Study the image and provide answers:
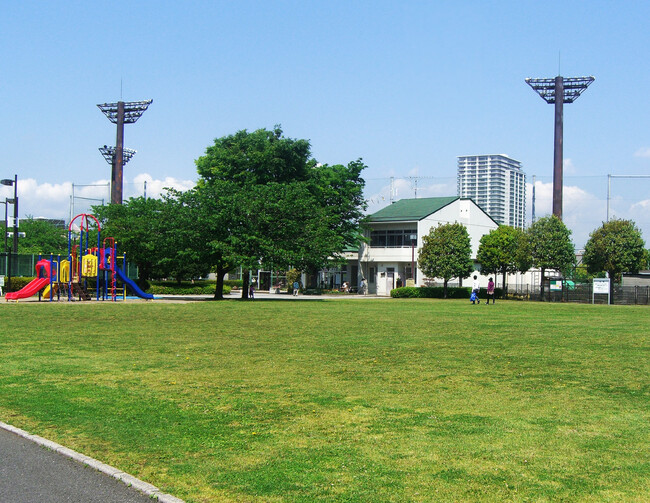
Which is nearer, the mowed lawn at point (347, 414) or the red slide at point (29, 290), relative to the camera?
the mowed lawn at point (347, 414)

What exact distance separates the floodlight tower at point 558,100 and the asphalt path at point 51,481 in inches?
2199

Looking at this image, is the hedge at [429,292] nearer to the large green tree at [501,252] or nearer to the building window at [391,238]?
the large green tree at [501,252]

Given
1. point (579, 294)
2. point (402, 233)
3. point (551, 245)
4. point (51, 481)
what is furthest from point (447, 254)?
point (51, 481)

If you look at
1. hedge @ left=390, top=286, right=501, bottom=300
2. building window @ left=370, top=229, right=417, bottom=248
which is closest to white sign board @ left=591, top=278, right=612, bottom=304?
hedge @ left=390, top=286, right=501, bottom=300

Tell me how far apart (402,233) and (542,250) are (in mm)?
18419

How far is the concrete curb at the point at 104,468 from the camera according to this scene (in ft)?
17.3

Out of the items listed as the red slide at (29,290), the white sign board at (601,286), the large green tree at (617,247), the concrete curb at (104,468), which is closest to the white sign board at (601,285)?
the white sign board at (601,286)

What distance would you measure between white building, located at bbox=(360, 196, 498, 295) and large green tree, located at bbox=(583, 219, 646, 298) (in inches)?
681

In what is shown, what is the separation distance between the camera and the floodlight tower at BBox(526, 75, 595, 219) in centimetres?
5869

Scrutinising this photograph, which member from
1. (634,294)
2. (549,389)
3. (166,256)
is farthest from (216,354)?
(634,294)

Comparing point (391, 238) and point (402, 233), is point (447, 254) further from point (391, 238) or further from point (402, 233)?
point (391, 238)

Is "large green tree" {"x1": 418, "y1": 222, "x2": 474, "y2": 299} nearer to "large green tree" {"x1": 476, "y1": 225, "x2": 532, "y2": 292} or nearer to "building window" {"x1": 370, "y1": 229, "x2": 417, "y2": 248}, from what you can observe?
"large green tree" {"x1": 476, "y1": 225, "x2": 532, "y2": 292}

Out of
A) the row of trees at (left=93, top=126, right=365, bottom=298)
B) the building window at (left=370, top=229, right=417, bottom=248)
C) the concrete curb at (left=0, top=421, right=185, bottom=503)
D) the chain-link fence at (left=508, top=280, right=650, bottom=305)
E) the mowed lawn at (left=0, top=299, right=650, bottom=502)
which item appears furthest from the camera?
the building window at (left=370, top=229, right=417, bottom=248)

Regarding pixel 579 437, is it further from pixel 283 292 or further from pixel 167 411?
pixel 283 292
